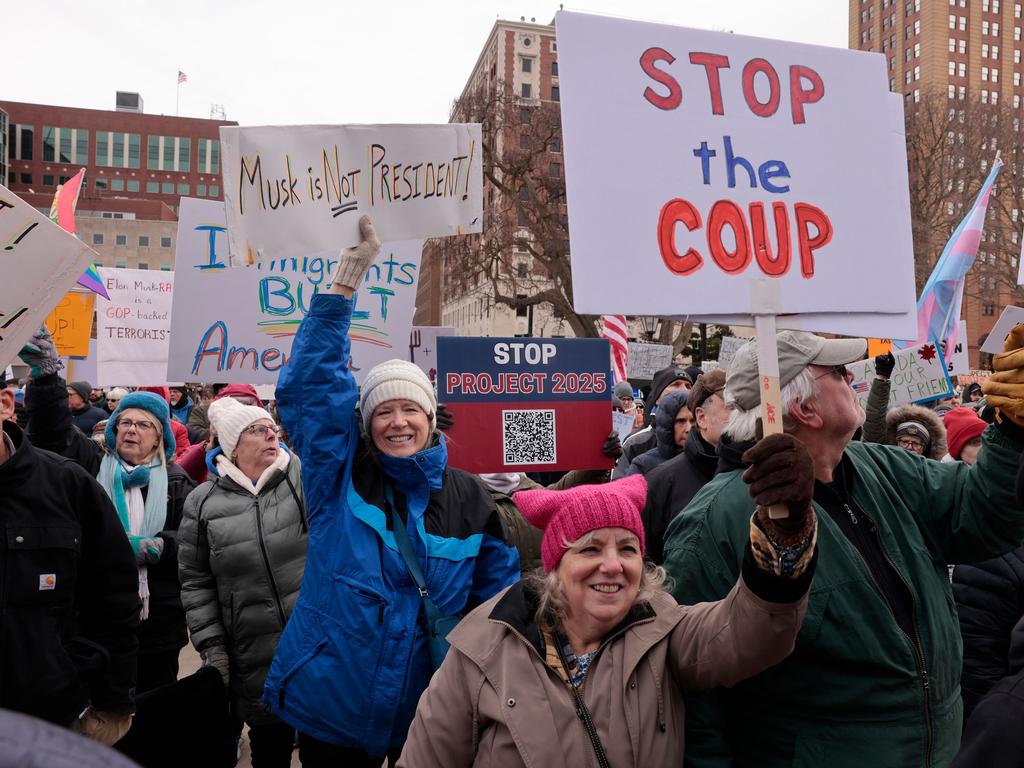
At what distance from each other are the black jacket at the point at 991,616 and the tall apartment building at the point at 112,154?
8987 centimetres

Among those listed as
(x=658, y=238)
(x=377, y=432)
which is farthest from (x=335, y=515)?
(x=658, y=238)

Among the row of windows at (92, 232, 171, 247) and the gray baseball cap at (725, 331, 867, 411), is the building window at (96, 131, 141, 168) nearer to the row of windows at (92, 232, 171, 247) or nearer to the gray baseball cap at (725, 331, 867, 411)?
the row of windows at (92, 232, 171, 247)

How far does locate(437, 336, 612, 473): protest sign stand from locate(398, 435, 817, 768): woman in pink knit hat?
190 centimetres

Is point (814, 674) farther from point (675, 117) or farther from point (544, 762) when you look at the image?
point (675, 117)

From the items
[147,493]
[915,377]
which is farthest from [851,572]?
[915,377]

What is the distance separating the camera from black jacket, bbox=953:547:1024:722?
3.00m

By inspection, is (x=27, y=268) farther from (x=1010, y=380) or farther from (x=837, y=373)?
(x=1010, y=380)

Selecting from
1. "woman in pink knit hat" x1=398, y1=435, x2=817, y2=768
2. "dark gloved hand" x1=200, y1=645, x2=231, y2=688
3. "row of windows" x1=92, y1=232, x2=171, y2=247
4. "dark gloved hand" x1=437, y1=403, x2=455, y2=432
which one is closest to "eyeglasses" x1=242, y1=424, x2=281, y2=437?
"dark gloved hand" x1=437, y1=403, x2=455, y2=432

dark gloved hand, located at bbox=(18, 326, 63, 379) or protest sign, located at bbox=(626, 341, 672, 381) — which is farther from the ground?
protest sign, located at bbox=(626, 341, 672, 381)

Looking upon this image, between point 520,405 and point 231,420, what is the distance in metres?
1.34

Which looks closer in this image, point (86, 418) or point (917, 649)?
point (917, 649)

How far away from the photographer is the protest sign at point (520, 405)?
419cm

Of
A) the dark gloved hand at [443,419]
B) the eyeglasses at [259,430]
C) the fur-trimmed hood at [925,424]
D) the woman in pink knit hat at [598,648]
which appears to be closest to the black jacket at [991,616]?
the woman in pink knit hat at [598,648]

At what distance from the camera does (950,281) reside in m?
6.53
